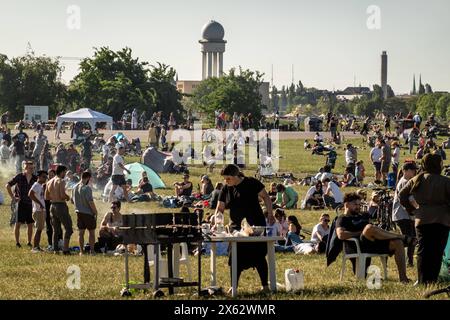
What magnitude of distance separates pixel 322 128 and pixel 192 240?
58.8 m

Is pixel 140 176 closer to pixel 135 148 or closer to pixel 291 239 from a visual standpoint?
pixel 135 148

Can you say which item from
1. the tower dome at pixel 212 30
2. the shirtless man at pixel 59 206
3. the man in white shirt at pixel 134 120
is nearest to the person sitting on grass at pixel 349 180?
the shirtless man at pixel 59 206

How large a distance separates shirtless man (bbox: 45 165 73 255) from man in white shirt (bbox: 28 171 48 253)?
0.38 meters

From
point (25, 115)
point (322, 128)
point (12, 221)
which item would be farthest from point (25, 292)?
point (25, 115)

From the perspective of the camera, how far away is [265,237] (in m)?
12.9

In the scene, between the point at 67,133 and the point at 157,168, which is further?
the point at 67,133

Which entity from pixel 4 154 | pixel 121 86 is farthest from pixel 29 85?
pixel 4 154

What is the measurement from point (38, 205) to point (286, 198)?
970cm

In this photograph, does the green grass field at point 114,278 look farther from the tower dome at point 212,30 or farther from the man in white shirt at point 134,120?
the tower dome at point 212,30

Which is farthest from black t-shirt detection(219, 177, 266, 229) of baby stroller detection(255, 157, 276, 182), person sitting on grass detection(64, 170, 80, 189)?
baby stroller detection(255, 157, 276, 182)

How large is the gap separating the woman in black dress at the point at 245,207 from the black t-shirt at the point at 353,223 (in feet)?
4.72

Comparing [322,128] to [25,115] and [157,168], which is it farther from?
[157,168]
